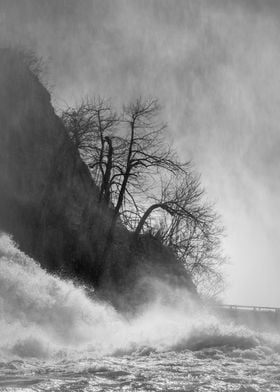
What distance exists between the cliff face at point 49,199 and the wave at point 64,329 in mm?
4750

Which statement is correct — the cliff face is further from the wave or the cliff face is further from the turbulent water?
the wave

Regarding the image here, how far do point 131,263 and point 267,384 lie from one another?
20368 millimetres

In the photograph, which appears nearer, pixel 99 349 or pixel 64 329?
pixel 99 349

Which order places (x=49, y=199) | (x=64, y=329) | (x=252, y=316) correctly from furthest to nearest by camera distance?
(x=252, y=316) → (x=49, y=199) → (x=64, y=329)

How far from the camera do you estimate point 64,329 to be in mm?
15508

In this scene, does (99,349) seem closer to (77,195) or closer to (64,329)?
(64,329)

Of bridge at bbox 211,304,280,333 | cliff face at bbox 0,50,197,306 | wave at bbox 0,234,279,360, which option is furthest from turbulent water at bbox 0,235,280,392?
bridge at bbox 211,304,280,333

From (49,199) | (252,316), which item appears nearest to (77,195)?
(49,199)

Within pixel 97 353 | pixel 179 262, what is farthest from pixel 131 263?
pixel 97 353

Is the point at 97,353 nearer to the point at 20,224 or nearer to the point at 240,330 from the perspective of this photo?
the point at 240,330

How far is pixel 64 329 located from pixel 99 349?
7.28ft

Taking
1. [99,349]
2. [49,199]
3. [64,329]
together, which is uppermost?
[49,199]

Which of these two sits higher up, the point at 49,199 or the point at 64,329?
the point at 49,199

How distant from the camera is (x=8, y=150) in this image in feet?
77.7
